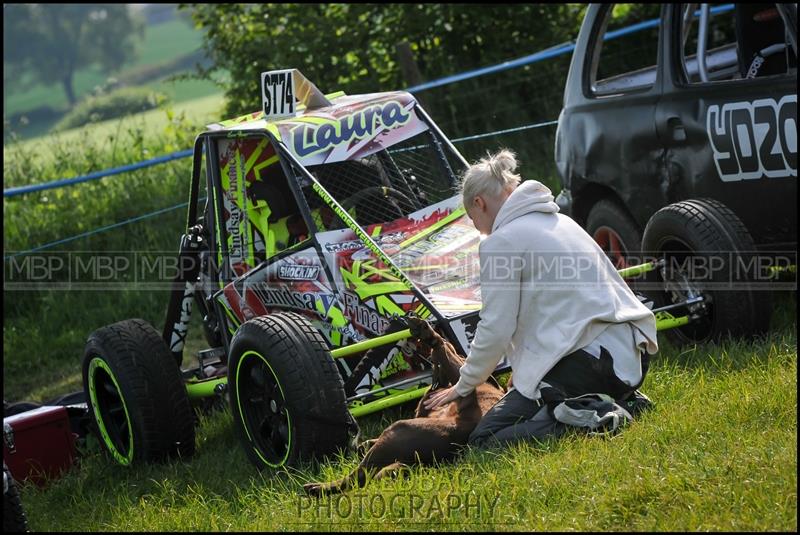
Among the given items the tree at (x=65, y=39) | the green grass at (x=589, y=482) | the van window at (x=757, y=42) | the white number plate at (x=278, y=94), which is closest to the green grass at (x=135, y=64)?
the tree at (x=65, y=39)

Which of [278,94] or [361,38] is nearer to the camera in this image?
[278,94]

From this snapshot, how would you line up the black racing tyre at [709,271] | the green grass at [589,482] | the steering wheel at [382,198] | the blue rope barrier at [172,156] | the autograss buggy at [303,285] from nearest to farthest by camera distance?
the green grass at [589,482] → the autograss buggy at [303,285] → the black racing tyre at [709,271] → the steering wheel at [382,198] → the blue rope barrier at [172,156]

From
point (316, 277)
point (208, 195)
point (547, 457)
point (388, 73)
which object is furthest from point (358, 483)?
point (388, 73)

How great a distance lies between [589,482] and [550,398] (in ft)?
2.27

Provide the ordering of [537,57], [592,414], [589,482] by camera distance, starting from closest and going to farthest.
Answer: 1. [589,482]
2. [592,414]
3. [537,57]

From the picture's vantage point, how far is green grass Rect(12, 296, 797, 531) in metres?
3.73

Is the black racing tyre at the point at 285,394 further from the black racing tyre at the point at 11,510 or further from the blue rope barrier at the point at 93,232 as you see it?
the blue rope barrier at the point at 93,232

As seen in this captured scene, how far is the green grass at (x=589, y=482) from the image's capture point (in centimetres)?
373

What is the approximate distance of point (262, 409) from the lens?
5496 millimetres

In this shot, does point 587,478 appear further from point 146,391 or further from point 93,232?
point 93,232

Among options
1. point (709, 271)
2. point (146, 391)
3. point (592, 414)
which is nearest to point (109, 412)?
point (146, 391)

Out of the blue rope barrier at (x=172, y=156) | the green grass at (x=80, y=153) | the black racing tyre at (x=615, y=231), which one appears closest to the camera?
the black racing tyre at (x=615, y=231)

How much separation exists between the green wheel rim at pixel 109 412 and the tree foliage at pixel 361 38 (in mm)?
5830

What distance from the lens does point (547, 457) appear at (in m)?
4.33
